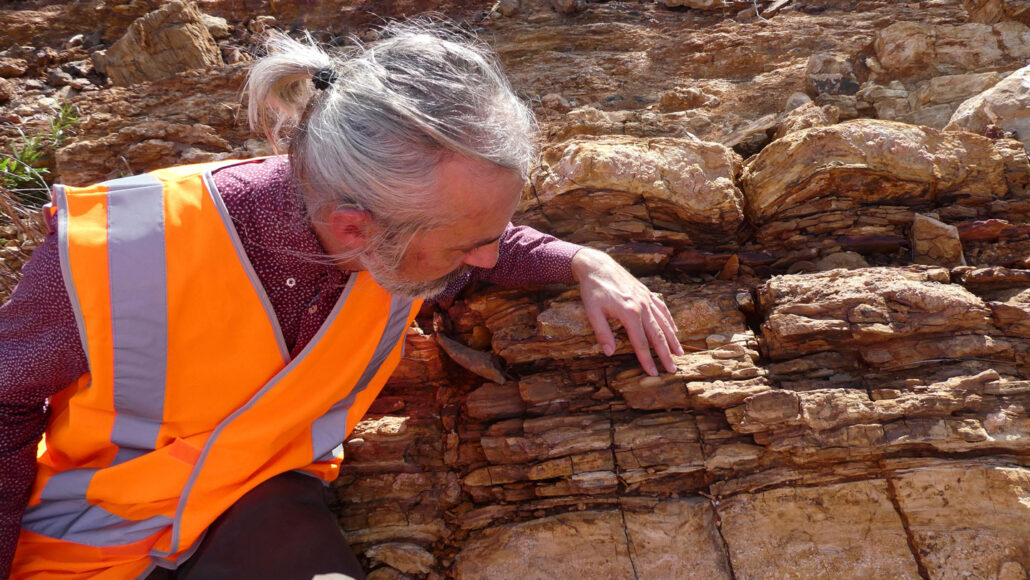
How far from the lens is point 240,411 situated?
180cm

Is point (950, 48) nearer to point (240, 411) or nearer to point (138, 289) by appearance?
point (240, 411)

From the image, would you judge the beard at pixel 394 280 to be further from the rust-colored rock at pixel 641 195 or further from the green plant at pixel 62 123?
the green plant at pixel 62 123

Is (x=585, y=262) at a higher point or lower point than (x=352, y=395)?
higher

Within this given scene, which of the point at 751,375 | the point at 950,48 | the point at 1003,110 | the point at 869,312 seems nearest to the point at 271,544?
the point at 751,375

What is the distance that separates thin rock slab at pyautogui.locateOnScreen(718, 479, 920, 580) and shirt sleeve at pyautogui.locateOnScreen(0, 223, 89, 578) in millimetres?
2033

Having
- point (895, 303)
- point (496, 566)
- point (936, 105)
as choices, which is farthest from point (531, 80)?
point (496, 566)

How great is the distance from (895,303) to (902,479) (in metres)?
0.63

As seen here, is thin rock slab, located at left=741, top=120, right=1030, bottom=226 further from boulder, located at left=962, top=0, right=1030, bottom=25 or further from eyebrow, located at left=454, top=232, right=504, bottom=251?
boulder, located at left=962, top=0, right=1030, bottom=25

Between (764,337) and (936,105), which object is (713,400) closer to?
(764,337)

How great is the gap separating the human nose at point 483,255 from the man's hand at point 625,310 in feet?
1.73

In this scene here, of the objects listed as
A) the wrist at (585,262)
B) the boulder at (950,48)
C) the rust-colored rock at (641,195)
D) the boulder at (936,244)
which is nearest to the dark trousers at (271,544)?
the wrist at (585,262)

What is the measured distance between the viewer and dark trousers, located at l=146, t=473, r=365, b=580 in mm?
1797

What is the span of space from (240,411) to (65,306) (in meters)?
0.52

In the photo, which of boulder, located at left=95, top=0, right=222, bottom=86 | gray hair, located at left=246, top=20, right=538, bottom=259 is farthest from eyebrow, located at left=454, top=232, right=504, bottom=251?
boulder, located at left=95, top=0, right=222, bottom=86
